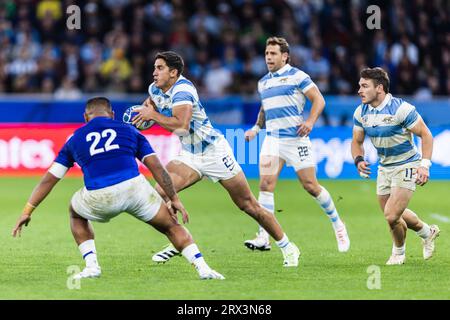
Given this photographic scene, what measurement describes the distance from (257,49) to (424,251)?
44.6ft

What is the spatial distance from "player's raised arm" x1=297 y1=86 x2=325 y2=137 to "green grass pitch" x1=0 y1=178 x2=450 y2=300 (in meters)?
1.38

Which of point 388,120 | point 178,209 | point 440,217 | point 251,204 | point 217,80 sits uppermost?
point 388,120

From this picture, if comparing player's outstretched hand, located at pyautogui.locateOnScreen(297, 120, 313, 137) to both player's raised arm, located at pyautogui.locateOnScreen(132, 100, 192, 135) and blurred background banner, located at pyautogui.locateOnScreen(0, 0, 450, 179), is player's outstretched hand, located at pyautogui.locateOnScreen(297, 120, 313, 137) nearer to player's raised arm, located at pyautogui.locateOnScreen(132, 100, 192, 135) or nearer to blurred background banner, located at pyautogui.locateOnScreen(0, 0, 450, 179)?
player's raised arm, located at pyautogui.locateOnScreen(132, 100, 192, 135)

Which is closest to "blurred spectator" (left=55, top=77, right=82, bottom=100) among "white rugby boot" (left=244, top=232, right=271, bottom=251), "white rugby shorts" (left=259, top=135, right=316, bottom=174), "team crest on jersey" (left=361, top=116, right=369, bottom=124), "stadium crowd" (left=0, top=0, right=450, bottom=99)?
"stadium crowd" (left=0, top=0, right=450, bottom=99)

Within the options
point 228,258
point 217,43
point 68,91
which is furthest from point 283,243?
point 217,43

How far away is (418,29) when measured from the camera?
82.8ft

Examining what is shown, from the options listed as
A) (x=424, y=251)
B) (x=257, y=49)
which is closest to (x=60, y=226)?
(x=424, y=251)

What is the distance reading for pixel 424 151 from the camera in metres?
10.5

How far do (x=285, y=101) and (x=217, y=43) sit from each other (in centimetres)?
1227

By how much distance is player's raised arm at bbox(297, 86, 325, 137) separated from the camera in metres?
11.8

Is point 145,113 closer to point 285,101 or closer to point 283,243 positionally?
point 283,243

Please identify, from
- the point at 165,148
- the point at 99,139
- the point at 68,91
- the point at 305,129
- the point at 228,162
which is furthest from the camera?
the point at 68,91

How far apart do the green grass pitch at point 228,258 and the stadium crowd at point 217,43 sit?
5596 millimetres

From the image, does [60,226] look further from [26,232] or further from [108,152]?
[108,152]
